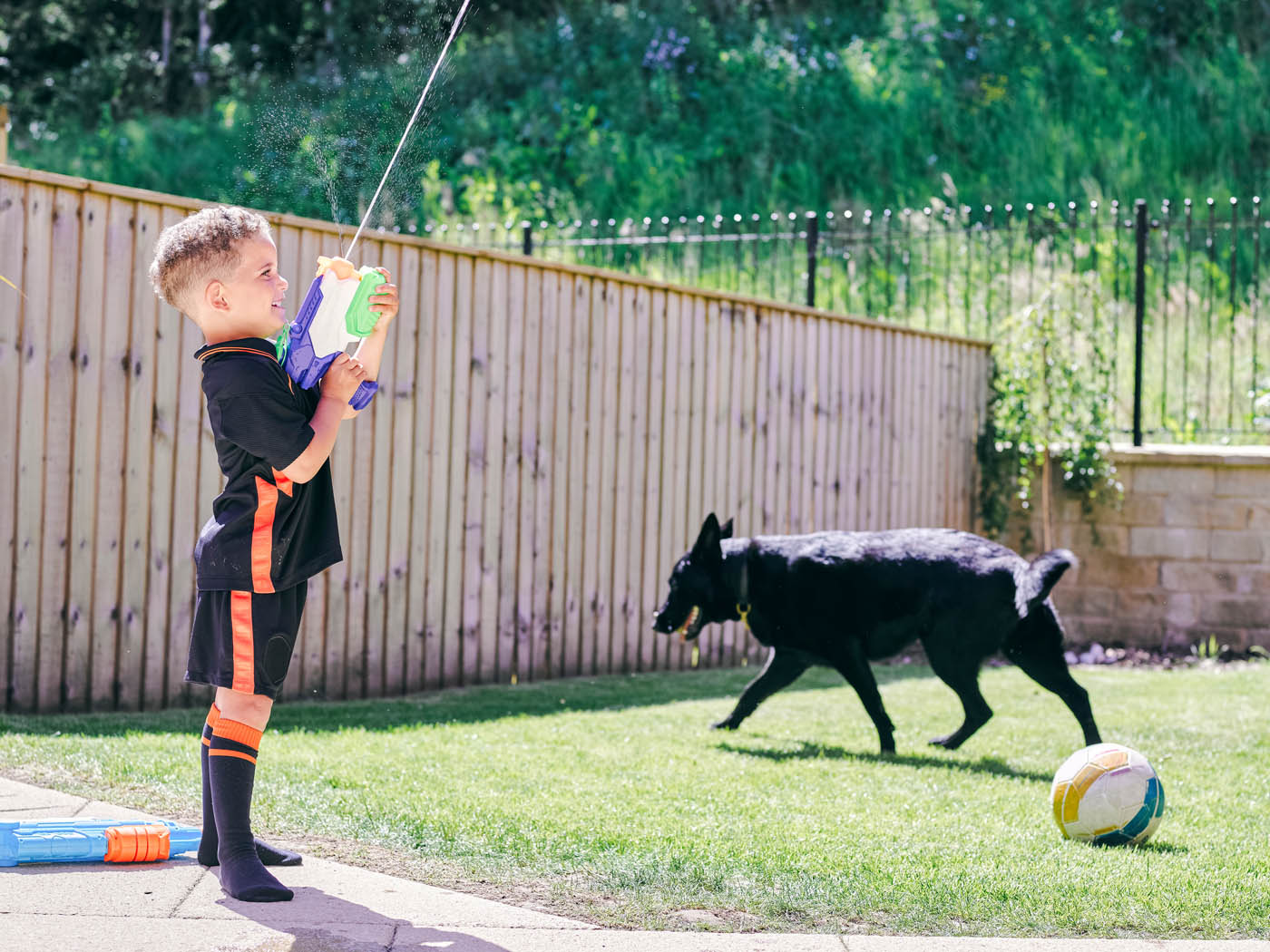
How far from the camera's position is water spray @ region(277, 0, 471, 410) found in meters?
3.02

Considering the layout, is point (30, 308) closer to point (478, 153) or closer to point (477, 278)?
point (477, 278)

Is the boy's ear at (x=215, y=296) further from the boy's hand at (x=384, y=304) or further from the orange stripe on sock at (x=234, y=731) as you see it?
the orange stripe on sock at (x=234, y=731)

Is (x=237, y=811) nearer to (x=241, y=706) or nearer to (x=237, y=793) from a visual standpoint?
(x=237, y=793)

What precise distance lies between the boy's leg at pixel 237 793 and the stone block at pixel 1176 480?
823 cm

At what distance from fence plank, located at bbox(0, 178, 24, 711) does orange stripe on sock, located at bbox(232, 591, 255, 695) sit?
8.67 feet

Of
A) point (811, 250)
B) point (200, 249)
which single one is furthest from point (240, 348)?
point (811, 250)

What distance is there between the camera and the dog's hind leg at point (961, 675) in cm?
549

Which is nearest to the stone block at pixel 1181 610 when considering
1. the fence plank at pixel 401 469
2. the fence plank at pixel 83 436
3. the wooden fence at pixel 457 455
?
the wooden fence at pixel 457 455

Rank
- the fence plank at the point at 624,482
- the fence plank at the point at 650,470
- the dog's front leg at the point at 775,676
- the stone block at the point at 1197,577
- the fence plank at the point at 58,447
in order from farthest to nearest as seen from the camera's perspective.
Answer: the stone block at the point at 1197,577 → the fence plank at the point at 650,470 → the fence plank at the point at 624,482 → the dog's front leg at the point at 775,676 → the fence plank at the point at 58,447

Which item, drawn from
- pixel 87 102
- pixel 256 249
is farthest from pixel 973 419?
pixel 87 102

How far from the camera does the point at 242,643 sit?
2.96 metres

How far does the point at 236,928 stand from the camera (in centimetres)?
270

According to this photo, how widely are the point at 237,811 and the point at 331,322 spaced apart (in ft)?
3.55

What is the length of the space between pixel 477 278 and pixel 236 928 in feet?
15.0
